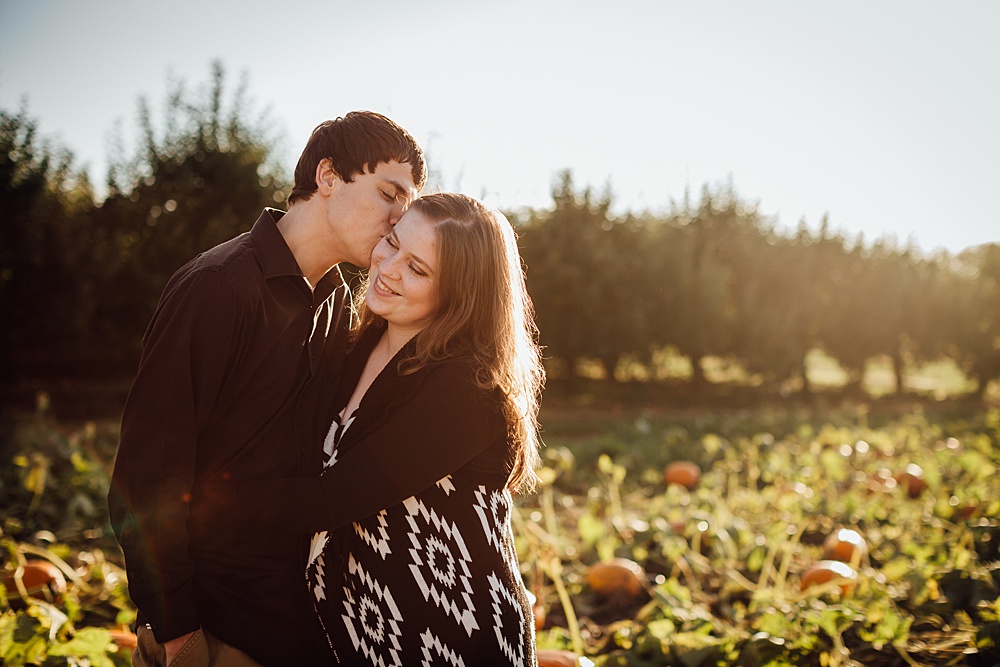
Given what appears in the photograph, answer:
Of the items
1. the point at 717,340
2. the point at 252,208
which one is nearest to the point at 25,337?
the point at 252,208

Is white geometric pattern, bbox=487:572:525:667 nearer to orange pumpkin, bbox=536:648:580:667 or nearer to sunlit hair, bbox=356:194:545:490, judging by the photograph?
sunlit hair, bbox=356:194:545:490

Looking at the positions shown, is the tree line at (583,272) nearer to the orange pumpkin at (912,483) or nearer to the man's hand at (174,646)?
the orange pumpkin at (912,483)

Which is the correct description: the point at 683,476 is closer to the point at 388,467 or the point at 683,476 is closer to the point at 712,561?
the point at 712,561

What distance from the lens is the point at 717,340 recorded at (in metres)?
16.3

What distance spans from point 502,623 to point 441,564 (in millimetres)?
238

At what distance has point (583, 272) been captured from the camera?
49.9 ft

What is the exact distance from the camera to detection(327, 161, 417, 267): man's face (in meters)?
2.18

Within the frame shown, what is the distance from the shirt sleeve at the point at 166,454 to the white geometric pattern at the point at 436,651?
23.0 inches

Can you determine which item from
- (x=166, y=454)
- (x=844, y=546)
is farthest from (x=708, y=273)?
(x=166, y=454)

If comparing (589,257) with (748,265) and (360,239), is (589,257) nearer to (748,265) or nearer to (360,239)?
(748,265)

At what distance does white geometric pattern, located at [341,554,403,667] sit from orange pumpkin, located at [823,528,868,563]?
360 centimetres

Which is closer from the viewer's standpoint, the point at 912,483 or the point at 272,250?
the point at 272,250

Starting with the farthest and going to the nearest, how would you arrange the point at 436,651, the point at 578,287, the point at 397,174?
the point at 578,287
the point at 397,174
the point at 436,651

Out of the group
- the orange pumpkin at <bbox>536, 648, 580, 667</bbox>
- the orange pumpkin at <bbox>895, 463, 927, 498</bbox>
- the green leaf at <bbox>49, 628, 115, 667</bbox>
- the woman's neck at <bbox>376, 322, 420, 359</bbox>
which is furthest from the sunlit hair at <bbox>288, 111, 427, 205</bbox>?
the orange pumpkin at <bbox>895, 463, 927, 498</bbox>
